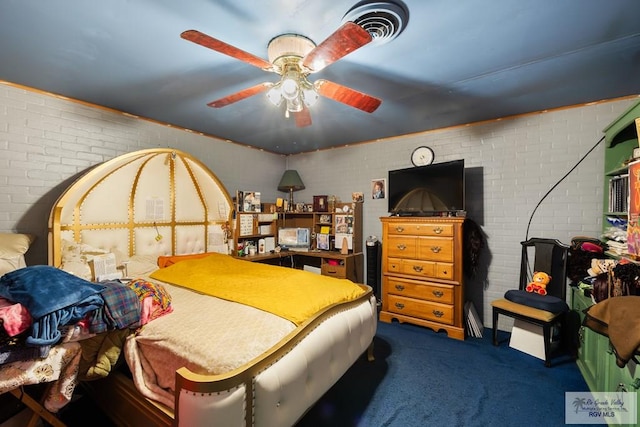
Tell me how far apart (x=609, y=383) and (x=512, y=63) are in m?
2.29

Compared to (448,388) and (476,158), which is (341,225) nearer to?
(476,158)

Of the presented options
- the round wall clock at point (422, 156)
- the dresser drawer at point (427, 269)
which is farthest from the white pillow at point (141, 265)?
the round wall clock at point (422, 156)

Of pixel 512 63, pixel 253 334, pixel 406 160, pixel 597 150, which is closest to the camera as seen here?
pixel 253 334

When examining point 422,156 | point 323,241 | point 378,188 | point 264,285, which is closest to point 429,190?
point 422,156

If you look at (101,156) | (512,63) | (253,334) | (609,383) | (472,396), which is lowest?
(472,396)

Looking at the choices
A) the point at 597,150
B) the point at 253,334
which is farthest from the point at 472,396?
the point at 597,150

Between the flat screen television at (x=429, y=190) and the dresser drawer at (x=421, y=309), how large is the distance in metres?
1.10

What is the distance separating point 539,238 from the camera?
2973 millimetres

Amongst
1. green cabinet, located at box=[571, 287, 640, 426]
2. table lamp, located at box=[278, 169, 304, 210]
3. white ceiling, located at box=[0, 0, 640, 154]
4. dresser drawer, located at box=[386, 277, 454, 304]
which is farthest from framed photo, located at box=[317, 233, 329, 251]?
green cabinet, located at box=[571, 287, 640, 426]

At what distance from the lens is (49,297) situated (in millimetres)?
1317

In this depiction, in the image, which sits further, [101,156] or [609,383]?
[101,156]

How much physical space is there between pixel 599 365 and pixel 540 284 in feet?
3.20

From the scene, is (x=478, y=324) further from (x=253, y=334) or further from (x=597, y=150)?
(x=253, y=334)

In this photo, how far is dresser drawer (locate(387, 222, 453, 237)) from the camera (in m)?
3.10
